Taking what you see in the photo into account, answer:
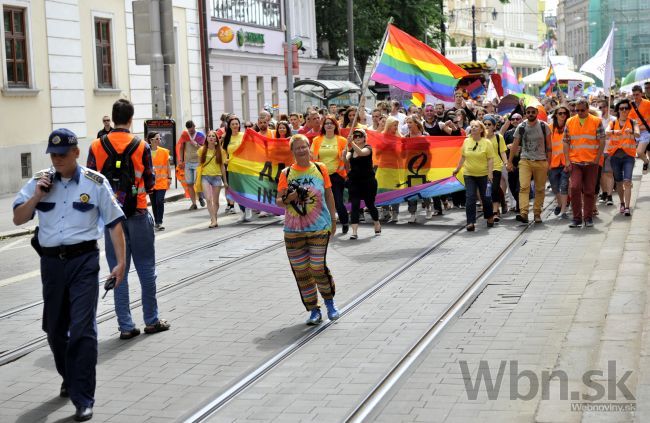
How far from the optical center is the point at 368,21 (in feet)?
171

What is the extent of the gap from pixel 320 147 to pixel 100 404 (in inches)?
347

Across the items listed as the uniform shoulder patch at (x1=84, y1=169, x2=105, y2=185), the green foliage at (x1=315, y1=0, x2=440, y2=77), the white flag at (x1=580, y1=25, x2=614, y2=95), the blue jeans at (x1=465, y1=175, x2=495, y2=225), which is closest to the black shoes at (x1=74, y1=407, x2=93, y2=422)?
the uniform shoulder patch at (x1=84, y1=169, x2=105, y2=185)

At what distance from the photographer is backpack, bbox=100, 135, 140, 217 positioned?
29.1 ft

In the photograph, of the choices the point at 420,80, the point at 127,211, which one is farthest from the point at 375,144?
the point at 127,211

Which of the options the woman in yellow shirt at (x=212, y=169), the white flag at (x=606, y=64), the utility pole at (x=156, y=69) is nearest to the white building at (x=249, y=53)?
the white flag at (x=606, y=64)

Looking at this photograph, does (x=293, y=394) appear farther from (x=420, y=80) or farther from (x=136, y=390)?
(x=420, y=80)

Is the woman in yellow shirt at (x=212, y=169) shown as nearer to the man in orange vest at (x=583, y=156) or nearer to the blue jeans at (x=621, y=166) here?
the man in orange vest at (x=583, y=156)

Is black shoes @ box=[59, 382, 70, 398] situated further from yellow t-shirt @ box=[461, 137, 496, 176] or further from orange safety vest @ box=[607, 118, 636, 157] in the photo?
orange safety vest @ box=[607, 118, 636, 157]

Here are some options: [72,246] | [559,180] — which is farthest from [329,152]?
[72,246]

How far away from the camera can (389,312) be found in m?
9.85

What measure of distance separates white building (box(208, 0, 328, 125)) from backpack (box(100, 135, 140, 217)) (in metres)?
28.2

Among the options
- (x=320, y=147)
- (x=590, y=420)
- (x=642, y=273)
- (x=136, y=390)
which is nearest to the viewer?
(x=590, y=420)

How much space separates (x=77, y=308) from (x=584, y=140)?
9943 millimetres

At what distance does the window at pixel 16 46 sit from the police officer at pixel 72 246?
1908 cm
